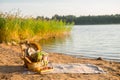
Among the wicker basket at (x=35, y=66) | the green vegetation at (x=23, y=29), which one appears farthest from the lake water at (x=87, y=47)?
the wicker basket at (x=35, y=66)

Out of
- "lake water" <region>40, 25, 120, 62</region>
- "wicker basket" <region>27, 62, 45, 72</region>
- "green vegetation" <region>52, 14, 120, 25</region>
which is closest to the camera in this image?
"wicker basket" <region>27, 62, 45, 72</region>

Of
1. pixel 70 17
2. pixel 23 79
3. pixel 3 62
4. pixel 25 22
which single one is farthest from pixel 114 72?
pixel 70 17

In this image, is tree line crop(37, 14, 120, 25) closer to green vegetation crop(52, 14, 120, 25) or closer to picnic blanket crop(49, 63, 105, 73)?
green vegetation crop(52, 14, 120, 25)

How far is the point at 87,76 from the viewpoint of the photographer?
902cm

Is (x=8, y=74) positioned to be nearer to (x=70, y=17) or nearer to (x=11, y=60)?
(x=11, y=60)

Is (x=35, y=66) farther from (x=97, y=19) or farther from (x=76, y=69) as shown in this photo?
(x=97, y=19)

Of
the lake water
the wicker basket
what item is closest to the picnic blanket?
the wicker basket

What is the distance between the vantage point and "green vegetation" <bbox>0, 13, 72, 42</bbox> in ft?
61.8

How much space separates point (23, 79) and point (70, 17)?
62.8 m

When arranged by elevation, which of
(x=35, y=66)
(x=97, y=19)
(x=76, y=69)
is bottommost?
(x=97, y=19)

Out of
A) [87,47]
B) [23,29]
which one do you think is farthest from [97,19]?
[87,47]

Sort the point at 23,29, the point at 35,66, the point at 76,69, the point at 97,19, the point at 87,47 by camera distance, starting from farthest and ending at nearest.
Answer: the point at 97,19 < the point at 23,29 < the point at 87,47 < the point at 76,69 < the point at 35,66

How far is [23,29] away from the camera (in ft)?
70.5

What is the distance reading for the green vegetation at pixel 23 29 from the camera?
61.8ft
